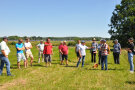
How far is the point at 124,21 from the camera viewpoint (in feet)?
123

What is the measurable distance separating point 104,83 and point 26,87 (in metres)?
3.34

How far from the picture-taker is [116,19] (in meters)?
39.6

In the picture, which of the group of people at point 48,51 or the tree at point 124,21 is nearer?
the group of people at point 48,51

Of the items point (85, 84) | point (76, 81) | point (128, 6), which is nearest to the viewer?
point (85, 84)

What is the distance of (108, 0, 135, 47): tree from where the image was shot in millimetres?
36344

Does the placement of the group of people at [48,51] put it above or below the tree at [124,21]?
below

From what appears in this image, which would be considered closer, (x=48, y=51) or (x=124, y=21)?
(x=48, y=51)

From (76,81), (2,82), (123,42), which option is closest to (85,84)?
(76,81)

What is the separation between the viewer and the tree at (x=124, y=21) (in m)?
36.3

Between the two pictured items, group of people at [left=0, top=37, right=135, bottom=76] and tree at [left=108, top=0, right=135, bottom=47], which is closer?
group of people at [left=0, top=37, right=135, bottom=76]

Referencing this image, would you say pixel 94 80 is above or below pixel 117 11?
below

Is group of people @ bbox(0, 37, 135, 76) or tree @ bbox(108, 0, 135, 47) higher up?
tree @ bbox(108, 0, 135, 47)

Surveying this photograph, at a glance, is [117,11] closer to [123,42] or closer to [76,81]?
[123,42]

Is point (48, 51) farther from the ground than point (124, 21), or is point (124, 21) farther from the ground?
point (124, 21)
